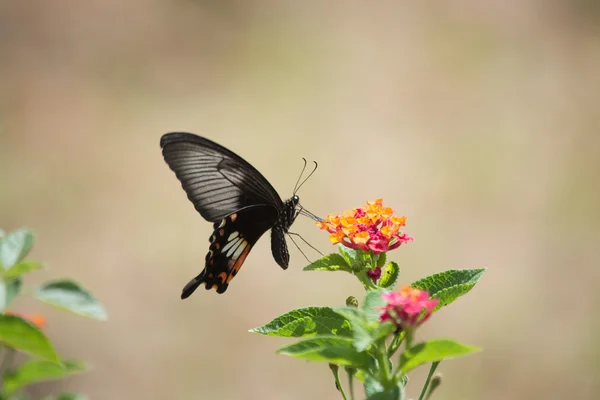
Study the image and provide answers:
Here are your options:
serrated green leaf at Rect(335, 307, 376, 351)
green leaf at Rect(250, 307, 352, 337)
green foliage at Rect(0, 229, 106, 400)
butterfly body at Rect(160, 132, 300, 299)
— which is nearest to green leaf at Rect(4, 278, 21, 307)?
green foliage at Rect(0, 229, 106, 400)

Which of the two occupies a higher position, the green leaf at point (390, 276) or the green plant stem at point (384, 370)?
the green leaf at point (390, 276)

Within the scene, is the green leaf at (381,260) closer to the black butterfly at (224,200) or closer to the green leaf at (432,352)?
the green leaf at (432,352)

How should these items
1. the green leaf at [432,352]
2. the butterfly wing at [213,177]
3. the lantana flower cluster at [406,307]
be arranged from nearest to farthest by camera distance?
the green leaf at [432,352]
the lantana flower cluster at [406,307]
the butterfly wing at [213,177]

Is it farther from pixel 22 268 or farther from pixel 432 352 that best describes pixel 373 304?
pixel 22 268

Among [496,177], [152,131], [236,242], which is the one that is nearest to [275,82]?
[152,131]

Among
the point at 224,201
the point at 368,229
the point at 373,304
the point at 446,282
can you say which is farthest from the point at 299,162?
the point at 373,304

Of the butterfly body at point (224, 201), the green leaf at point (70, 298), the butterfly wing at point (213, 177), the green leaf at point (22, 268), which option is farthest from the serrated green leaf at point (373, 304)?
the butterfly wing at point (213, 177)
